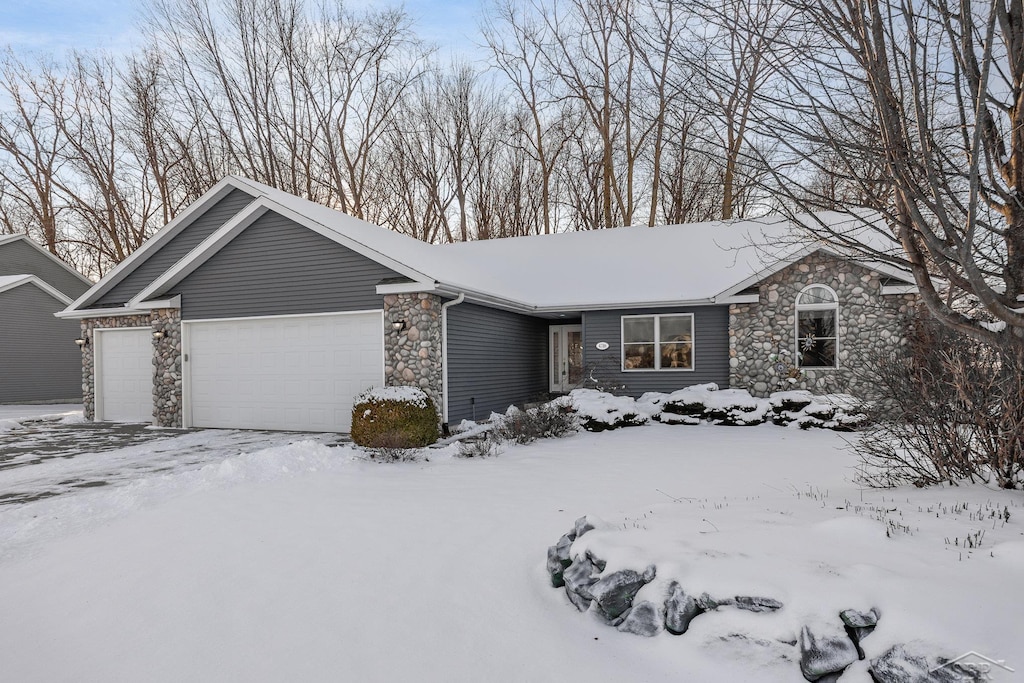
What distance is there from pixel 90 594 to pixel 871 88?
5613 mm

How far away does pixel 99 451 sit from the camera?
9539 mm

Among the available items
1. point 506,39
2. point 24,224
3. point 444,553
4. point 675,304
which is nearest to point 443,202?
point 506,39

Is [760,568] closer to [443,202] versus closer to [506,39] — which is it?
[506,39]

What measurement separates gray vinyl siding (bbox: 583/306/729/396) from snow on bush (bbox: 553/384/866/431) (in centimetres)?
138

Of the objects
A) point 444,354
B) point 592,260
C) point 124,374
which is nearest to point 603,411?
point 444,354

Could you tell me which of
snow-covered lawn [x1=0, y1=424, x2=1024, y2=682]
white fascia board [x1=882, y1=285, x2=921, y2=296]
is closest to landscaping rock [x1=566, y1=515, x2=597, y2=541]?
snow-covered lawn [x1=0, y1=424, x2=1024, y2=682]

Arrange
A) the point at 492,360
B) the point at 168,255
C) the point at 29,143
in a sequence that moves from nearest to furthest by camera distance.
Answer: the point at 492,360
the point at 168,255
the point at 29,143

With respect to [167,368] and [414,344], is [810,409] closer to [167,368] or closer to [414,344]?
[414,344]

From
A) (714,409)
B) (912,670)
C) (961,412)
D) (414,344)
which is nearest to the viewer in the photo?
(912,670)

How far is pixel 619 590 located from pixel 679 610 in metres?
0.37

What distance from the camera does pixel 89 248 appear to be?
81.5ft

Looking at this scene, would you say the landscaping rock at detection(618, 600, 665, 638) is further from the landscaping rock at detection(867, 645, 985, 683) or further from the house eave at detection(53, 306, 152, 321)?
the house eave at detection(53, 306, 152, 321)

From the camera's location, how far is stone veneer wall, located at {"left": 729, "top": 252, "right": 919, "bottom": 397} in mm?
11625

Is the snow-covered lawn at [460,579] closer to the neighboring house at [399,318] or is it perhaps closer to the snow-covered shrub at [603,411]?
the snow-covered shrub at [603,411]
